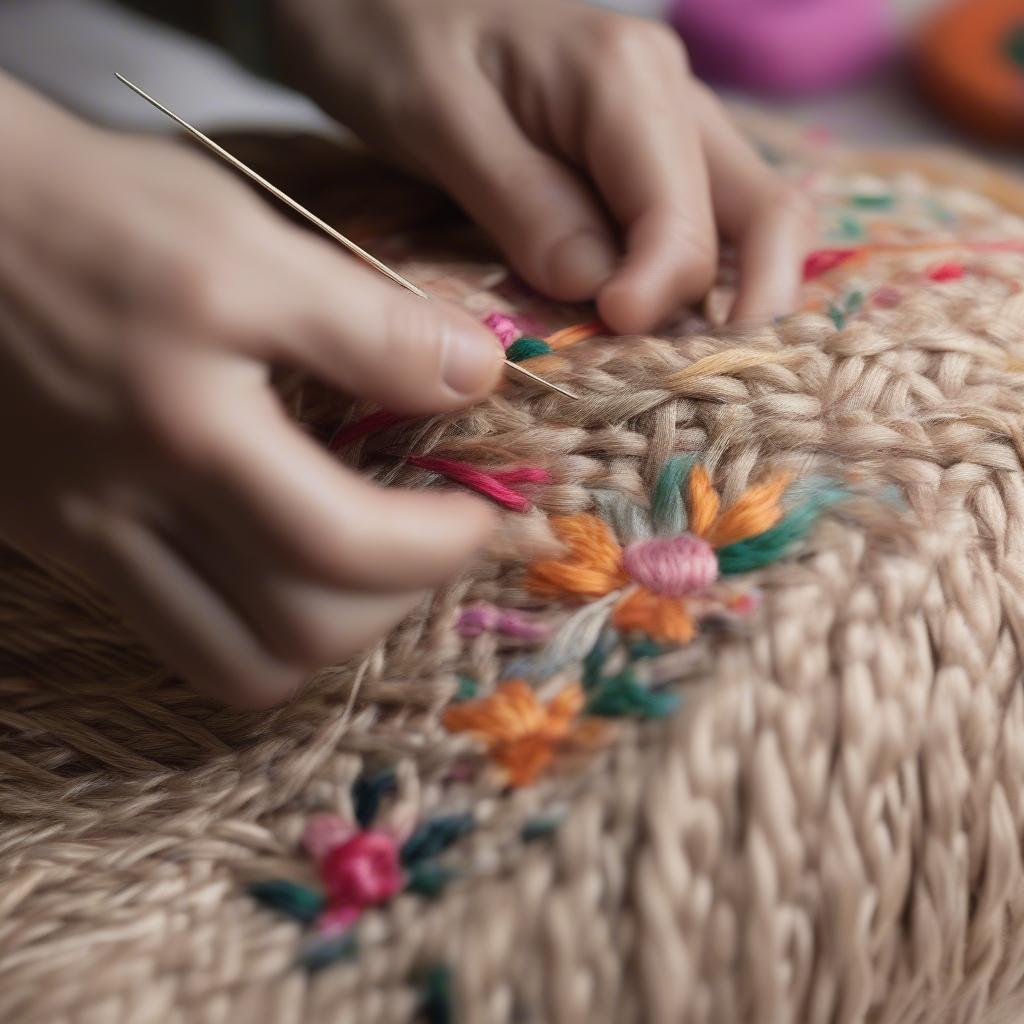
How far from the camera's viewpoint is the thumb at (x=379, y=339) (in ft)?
1.36

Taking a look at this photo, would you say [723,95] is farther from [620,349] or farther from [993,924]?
[993,924]

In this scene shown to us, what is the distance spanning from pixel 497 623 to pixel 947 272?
31cm

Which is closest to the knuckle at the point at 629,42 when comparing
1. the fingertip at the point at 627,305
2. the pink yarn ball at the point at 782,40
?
the fingertip at the point at 627,305

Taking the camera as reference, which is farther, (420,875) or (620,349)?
(620,349)

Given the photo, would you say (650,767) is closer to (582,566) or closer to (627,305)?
(582,566)

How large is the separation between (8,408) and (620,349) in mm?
253

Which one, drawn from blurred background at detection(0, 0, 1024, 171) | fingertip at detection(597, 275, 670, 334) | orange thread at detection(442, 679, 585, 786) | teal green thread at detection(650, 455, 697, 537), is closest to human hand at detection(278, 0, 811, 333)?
fingertip at detection(597, 275, 670, 334)

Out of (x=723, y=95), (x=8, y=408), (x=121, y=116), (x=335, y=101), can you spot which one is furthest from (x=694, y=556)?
(x=723, y=95)

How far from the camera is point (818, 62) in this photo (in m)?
1.54

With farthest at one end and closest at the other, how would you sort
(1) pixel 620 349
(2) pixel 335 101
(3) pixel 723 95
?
(3) pixel 723 95 → (2) pixel 335 101 → (1) pixel 620 349

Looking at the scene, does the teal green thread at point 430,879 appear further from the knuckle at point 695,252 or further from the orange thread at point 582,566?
the knuckle at point 695,252

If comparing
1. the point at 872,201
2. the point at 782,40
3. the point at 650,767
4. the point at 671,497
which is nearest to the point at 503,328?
the point at 671,497

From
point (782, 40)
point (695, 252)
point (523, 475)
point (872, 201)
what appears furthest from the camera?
point (782, 40)

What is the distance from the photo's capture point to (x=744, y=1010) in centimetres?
42
